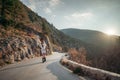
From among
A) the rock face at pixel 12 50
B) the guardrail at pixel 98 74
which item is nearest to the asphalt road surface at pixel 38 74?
the guardrail at pixel 98 74

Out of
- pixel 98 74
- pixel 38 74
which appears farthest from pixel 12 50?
pixel 98 74

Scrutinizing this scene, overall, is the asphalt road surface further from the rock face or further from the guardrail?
the rock face

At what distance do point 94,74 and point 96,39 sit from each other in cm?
18188

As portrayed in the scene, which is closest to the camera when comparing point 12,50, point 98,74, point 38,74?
point 98,74

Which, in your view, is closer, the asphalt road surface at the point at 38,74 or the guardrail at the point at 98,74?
the guardrail at the point at 98,74

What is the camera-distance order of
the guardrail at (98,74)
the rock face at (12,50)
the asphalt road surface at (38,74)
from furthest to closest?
the rock face at (12,50) → the asphalt road surface at (38,74) → the guardrail at (98,74)

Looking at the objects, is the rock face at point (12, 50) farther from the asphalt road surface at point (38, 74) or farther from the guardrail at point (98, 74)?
the guardrail at point (98, 74)

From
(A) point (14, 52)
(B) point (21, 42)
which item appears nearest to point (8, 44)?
(A) point (14, 52)

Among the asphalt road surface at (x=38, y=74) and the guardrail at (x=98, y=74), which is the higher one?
the guardrail at (x=98, y=74)

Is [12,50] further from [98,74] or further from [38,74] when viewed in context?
[98,74]

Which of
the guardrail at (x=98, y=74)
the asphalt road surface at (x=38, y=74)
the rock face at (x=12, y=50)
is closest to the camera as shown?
the guardrail at (x=98, y=74)

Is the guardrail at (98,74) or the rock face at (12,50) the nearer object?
the guardrail at (98,74)

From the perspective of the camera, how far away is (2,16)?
4812 centimetres

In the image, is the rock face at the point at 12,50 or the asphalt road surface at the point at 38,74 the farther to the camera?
the rock face at the point at 12,50
